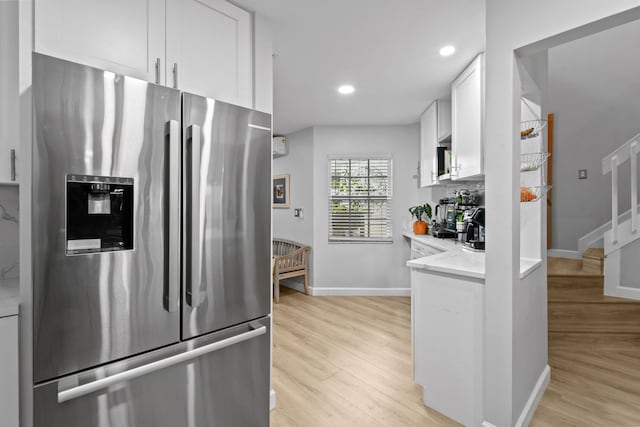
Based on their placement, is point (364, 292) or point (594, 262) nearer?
point (594, 262)

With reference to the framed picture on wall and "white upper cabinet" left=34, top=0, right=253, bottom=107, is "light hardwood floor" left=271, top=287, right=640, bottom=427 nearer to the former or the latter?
"white upper cabinet" left=34, top=0, right=253, bottom=107

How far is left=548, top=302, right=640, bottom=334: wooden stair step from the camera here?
9.46ft

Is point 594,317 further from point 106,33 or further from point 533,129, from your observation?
point 106,33

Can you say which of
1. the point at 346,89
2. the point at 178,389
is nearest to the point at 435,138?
the point at 346,89

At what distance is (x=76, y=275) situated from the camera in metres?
1.14

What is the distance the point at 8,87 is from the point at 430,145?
11.3ft

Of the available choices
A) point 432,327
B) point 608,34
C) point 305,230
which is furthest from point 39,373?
point 608,34

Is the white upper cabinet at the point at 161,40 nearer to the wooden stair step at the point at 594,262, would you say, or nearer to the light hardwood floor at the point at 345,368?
the light hardwood floor at the point at 345,368

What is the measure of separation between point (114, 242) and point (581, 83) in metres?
4.86

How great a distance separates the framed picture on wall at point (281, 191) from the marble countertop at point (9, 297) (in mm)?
3717

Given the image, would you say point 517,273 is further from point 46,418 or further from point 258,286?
point 46,418

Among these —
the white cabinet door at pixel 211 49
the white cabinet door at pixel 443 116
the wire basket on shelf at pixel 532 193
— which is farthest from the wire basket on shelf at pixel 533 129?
the white cabinet door at pixel 211 49

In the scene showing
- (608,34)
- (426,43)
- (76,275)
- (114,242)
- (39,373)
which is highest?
(608,34)

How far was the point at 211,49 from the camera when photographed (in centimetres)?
175
